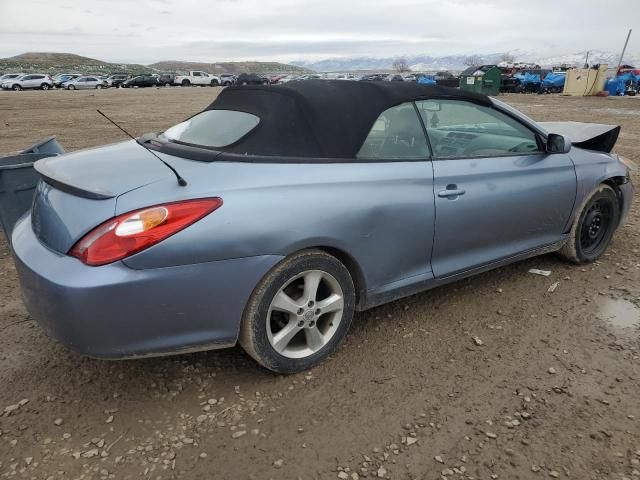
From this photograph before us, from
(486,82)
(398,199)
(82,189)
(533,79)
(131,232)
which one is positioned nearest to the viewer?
(131,232)

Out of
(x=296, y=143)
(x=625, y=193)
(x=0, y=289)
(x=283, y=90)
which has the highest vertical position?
(x=283, y=90)

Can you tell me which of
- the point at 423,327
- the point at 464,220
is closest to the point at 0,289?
the point at 423,327

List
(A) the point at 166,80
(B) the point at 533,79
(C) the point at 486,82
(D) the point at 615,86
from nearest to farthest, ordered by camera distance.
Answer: (D) the point at 615,86, (C) the point at 486,82, (B) the point at 533,79, (A) the point at 166,80

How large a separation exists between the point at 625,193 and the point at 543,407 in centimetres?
259

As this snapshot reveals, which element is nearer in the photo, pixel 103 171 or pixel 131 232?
pixel 131 232

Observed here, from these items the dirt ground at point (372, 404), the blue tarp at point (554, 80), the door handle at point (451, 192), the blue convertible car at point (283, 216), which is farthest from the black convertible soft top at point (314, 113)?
the blue tarp at point (554, 80)

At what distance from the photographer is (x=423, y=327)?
326cm

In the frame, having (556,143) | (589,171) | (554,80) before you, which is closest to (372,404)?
(556,143)

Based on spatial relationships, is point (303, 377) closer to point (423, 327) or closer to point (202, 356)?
point (202, 356)

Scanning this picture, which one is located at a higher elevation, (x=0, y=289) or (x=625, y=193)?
(x=625, y=193)

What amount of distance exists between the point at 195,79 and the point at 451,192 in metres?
59.4

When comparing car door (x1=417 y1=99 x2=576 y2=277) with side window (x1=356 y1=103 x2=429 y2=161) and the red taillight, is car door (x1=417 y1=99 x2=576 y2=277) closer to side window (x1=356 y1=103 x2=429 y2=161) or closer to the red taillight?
side window (x1=356 y1=103 x2=429 y2=161)

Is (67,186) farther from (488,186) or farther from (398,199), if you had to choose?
(488,186)

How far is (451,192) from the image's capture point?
10.0 feet
